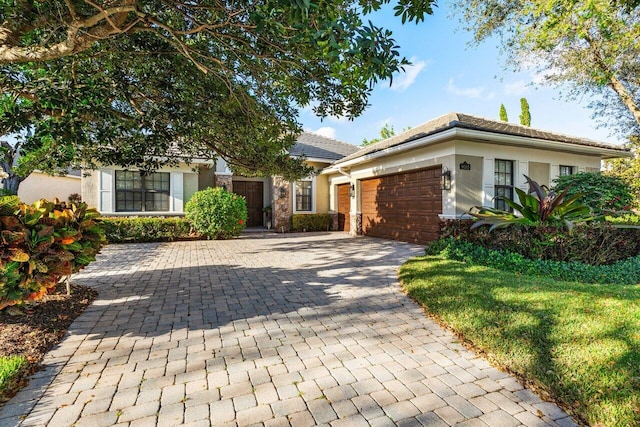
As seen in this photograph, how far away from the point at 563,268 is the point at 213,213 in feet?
33.4

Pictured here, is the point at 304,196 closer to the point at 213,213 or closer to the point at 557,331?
the point at 213,213

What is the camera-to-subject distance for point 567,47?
34.3ft

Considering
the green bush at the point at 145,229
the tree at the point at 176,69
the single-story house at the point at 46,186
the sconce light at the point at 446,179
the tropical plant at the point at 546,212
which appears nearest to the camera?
the tree at the point at 176,69

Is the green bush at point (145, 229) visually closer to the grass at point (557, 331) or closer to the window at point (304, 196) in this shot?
the window at point (304, 196)

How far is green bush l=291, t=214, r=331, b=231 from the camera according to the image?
47.5ft

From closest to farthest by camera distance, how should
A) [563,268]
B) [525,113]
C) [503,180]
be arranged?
[563,268], [503,180], [525,113]

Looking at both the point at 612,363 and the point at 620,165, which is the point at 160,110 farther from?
the point at 620,165

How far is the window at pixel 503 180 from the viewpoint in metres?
9.02

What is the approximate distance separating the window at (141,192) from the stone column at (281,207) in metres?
4.53

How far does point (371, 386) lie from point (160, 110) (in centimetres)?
561

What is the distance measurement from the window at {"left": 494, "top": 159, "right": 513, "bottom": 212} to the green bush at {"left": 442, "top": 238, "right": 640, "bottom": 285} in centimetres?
324

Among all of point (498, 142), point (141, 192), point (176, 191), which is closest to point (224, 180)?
point (176, 191)

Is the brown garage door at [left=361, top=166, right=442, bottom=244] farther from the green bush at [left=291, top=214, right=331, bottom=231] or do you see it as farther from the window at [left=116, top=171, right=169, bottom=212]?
the window at [left=116, top=171, right=169, bottom=212]

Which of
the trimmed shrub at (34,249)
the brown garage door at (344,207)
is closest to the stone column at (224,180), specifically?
the brown garage door at (344,207)
